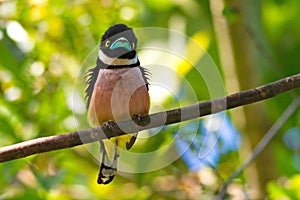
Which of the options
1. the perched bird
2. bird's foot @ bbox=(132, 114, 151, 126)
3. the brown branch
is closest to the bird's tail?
the perched bird

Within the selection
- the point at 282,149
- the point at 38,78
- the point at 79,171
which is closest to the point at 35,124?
the point at 38,78

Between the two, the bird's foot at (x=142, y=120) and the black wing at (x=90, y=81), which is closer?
the bird's foot at (x=142, y=120)

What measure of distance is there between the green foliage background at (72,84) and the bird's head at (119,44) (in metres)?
0.74

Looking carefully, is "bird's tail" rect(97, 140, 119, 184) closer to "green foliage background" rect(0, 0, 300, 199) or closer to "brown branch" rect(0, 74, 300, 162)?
"green foliage background" rect(0, 0, 300, 199)

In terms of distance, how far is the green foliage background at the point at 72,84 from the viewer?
3.62 metres

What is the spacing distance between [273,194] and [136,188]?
0.84 meters

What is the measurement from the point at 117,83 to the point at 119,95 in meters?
0.05

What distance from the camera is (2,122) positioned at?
10.6 ft

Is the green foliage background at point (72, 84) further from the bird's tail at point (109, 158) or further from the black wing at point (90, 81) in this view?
the black wing at point (90, 81)

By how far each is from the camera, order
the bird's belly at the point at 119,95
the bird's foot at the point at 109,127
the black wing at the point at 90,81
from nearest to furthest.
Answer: the bird's foot at the point at 109,127, the bird's belly at the point at 119,95, the black wing at the point at 90,81

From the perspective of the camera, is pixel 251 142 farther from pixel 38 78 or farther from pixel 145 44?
pixel 38 78

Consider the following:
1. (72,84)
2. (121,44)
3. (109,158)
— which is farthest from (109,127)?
(72,84)

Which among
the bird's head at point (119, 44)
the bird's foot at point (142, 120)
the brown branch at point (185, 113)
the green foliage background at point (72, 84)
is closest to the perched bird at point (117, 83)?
the bird's head at point (119, 44)

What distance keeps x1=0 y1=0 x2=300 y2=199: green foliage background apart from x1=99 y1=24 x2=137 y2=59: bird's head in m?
0.74
